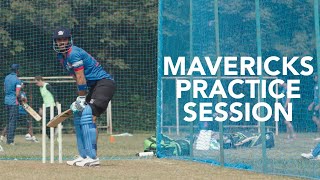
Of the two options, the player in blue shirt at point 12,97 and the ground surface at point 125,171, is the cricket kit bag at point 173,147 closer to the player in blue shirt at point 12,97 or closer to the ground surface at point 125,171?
the ground surface at point 125,171

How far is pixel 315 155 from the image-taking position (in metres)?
12.6

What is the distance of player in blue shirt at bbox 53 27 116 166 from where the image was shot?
13.6 metres

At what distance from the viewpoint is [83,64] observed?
1379 centimetres

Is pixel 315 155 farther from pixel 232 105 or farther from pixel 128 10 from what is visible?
pixel 128 10

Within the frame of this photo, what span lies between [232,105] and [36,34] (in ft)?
32.8

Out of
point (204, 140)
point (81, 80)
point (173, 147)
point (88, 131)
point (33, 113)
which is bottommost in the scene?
point (173, 147)

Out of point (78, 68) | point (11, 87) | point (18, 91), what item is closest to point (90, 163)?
point (78, 68)

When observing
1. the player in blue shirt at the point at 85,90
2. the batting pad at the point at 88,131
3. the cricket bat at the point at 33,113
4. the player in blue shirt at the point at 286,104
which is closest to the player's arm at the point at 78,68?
the player in blue shirt at the point at 85,90

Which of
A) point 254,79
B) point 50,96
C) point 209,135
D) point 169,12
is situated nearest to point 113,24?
point 50,96

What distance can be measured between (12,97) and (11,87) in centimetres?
23

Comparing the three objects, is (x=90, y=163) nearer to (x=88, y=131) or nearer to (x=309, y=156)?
(x=88, y=131)

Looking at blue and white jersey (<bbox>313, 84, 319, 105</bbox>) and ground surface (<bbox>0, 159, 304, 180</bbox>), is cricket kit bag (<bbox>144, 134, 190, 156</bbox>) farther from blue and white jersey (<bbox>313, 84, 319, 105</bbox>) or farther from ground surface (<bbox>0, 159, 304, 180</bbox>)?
blue and white jersey (<bbox>313, 84, 319, 105</bbox>)

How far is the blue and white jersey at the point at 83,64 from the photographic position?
44.6 feet

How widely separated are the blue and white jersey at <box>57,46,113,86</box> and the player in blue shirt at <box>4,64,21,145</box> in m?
8.55
